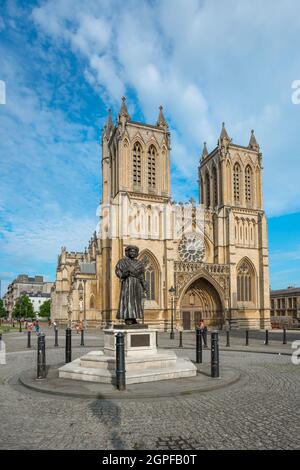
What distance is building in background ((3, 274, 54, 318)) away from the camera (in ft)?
409

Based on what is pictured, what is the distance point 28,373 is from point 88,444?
245 inches

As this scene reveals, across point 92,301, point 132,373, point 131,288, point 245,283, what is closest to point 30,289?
point 92,301

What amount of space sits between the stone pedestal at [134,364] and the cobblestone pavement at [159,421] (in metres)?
1.41

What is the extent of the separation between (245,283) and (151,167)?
17.6 m

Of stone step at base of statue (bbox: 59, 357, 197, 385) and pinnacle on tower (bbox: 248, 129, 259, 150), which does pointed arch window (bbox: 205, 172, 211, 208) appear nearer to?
pinnacle on tower (bbox: 248, 129, 259, 150)

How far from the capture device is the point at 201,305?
4409 centimetres

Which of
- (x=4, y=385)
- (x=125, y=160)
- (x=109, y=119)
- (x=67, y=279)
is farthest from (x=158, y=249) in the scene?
(x=4, y=385)

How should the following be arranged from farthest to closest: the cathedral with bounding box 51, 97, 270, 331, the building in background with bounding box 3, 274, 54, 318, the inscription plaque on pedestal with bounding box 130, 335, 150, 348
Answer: the building in background with bounding box 3, 274, 54, 318
the cathedral with bounding box 51, 97, 270, 331
the inscription plaque on pedestal with bounding box 130, 335, 150, 348

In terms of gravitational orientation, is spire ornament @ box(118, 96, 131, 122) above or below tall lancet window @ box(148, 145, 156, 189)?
above

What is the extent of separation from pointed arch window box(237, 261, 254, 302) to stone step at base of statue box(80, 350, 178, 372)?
36.0 metres

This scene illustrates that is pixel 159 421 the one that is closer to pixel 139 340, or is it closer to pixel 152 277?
pixel 139 340

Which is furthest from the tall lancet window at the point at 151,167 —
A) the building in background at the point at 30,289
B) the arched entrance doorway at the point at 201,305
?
the building in background at the point at 30,289

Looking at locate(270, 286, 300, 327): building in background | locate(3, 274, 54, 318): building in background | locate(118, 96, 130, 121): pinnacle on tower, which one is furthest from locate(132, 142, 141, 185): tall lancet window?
locate(3, 274, 54, 318): building in background

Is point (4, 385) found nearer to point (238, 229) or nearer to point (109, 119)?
point (238, 229)
